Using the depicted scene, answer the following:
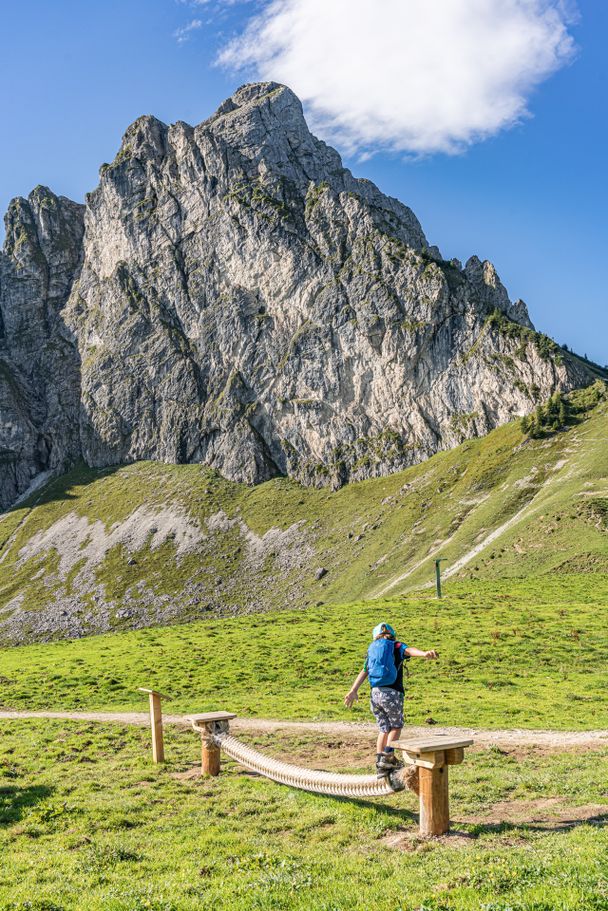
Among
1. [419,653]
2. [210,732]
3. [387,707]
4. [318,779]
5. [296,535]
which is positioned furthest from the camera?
[296,535]

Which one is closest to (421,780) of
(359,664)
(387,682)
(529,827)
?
(529,827)

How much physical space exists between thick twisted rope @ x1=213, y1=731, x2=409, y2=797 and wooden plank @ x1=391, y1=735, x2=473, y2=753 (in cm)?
94

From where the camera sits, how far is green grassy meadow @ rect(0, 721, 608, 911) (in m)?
10.2

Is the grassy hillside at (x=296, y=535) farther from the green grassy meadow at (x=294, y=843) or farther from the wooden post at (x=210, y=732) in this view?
the green grassy meadow at (x=294, y=843)

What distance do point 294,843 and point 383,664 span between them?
4.19 metres

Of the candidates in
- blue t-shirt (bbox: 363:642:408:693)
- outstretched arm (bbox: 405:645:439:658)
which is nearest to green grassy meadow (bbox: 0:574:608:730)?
blue t-shirt (bbox: 363:642:408:693)

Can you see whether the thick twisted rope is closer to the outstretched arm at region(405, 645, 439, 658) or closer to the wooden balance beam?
the wooden balance beam

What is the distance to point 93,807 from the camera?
56.3 feet

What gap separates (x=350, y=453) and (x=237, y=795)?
159m

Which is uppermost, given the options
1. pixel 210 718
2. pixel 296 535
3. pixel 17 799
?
pixel 296 535

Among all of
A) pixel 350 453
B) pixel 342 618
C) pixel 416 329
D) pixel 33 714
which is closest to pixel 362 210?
pixel 416 329

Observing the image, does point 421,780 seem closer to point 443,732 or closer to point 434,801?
point 434,801

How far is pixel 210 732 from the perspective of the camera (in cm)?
1983

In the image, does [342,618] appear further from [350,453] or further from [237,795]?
[350,453]
